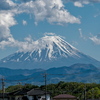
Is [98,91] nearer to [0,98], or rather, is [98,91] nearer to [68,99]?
[68,99]

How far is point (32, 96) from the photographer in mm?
82188

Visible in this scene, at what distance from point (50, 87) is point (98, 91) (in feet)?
115

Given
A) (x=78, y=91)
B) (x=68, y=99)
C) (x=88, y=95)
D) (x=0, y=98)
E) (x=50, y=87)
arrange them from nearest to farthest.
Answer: (x=0, y=98), (x=68, y=99), (x=88, y=95), (x=78, y=91), (x=50, y=87)

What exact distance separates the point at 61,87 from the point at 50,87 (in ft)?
17.8

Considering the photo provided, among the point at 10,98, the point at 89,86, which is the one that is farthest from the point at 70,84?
the point at 10,98

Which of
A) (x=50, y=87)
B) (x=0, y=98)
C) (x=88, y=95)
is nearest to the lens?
(x=0, y=98)

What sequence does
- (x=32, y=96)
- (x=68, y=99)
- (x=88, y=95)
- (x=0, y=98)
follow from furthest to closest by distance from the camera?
1. (x=88, y=95)
2. (x=68, y=99)
3. (x=0, y=98)
4. (x=32, y=96)

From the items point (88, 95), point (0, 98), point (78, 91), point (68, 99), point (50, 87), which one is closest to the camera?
point (0, 98)

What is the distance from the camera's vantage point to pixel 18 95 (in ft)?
274

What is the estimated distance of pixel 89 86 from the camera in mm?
153500

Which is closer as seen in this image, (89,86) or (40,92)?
(40,92)

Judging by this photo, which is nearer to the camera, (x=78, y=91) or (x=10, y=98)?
(x=10, y=98)

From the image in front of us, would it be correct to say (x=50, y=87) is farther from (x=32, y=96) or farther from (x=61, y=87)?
(x=32, y=96)

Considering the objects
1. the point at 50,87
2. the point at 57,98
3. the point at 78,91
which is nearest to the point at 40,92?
the point at 57,98
